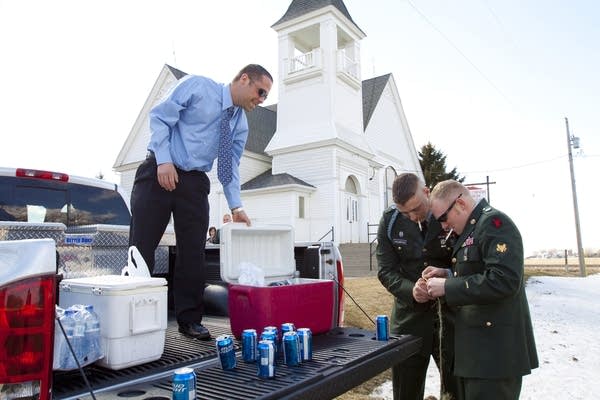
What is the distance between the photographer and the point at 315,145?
66.8ft

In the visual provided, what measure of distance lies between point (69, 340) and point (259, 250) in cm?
161

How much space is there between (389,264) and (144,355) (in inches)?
75.4

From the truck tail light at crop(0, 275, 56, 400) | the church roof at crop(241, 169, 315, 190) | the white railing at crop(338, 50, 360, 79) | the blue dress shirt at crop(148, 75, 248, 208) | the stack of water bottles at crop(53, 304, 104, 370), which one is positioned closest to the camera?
the truck tail light at crop(0, 275, 56, 400)

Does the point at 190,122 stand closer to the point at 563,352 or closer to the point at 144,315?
the point at 144,315

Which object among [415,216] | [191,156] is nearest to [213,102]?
[191,156]

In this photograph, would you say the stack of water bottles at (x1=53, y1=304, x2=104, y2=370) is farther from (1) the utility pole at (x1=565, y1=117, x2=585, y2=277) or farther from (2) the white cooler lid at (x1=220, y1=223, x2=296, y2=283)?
(1) the utility pole at (x1=565, y1=117, x2=585, y2=277)

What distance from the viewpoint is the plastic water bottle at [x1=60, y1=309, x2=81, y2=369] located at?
6.00ft

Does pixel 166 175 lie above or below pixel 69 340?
above

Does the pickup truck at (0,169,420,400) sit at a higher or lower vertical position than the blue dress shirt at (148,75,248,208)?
lower

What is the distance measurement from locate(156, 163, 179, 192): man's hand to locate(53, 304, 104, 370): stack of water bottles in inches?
35.7

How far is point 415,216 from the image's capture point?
324 cm

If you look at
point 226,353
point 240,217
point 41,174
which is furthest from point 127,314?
point 41,174

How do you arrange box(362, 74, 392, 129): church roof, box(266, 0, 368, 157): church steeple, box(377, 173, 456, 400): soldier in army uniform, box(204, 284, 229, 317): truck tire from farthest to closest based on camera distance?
box(362, 74, 392, 129): church roof, box(266, 0, 368, 157): church steeple, box(204, 284, 229, 317): truck tire, box(377, 173, 456, 400): soldier in army uniform

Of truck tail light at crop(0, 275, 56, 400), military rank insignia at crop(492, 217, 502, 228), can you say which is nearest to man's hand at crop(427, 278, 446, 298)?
military rank insignia at crop(492, 217, 502, 228)
